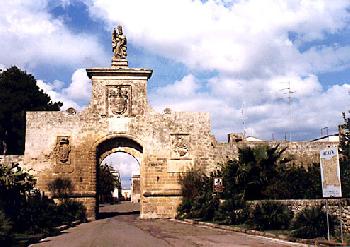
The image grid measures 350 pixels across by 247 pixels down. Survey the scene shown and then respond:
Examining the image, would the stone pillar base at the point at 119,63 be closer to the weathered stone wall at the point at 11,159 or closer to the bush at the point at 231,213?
the weathered stone wall at the point at 11,159

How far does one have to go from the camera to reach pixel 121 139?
84.6ft

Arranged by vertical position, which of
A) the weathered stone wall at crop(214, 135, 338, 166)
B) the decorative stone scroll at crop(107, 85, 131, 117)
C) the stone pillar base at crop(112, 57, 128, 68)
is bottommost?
the weathered stone wall at crop(214, 135, 338, 166)

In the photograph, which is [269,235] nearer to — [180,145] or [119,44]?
[180,145]

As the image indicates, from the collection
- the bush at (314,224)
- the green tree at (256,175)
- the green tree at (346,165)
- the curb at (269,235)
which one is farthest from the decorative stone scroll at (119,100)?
the bush at (314,224)

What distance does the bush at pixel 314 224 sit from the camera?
12.1 m

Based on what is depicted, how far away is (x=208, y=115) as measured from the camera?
85.9 ft

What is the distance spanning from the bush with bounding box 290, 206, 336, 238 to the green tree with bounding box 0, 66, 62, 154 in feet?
84.2

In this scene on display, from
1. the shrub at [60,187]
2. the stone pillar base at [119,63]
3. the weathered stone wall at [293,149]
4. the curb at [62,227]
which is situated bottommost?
the curb at [62,227]

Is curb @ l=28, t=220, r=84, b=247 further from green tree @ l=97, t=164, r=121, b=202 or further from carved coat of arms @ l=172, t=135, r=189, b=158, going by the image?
green tree @ l=97, t=164, r=121, b=202

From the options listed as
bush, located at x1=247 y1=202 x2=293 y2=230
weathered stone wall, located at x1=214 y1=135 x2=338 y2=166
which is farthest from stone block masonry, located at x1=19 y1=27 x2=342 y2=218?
bush, located at x1=247 y1=202 x2=293 y2=230

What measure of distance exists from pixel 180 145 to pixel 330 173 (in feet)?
48.9

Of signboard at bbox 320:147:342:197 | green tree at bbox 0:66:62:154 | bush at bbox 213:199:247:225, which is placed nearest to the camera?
signboard at bbox 320:147:342:197

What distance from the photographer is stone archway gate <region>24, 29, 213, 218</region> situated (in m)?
24.7

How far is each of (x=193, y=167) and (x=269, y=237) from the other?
12197mm
